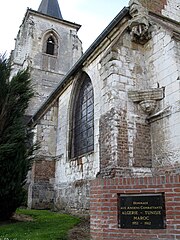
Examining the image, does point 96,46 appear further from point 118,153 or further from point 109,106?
point 118,153

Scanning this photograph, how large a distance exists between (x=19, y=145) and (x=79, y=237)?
347 cm

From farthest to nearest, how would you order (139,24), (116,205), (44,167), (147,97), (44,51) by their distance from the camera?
(44,51) < (44,167) < (139,24) < (147,97) < (116,205)

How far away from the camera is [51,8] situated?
3023cm

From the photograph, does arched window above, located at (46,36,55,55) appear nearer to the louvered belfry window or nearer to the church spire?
the church spire

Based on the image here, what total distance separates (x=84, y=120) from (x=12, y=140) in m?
3.63

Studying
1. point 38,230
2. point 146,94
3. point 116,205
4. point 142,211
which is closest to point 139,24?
point 146,94

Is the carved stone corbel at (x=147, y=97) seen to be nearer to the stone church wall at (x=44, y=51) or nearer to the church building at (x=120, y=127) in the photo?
the church building at (x=120, y=127)

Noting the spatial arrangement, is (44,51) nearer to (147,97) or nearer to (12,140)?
(12,140)

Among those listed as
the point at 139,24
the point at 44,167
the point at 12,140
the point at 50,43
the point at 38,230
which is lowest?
the point at 38,230

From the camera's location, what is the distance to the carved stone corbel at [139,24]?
7789 millimetres

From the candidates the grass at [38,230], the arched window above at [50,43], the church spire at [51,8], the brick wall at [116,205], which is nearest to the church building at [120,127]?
the brick wall at [116,205]

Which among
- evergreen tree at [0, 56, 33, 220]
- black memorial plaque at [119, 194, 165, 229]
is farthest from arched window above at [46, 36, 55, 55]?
black memorial plaque at [119, 194, 165, 229]

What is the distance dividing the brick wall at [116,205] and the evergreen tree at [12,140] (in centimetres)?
353

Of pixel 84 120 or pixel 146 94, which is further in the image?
pixel 84 120
